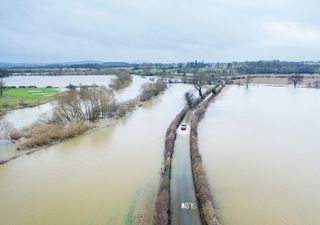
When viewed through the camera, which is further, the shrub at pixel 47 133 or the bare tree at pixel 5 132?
the bare tree at pixel 5 132

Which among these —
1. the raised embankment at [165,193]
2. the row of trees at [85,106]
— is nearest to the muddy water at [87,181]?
the raised embankment at [165,193]

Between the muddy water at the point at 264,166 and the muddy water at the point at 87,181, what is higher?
the muddy water at the point at 264,166

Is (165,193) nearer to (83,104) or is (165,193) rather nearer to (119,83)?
(83,104)

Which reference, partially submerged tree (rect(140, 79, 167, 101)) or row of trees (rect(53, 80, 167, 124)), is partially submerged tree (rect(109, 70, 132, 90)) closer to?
partially submerged tree (rect(140, 79, 167, 101))

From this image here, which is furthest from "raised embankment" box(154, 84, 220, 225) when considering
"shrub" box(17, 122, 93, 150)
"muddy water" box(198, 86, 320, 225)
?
"shrub" box(17, 122, 93, 150)

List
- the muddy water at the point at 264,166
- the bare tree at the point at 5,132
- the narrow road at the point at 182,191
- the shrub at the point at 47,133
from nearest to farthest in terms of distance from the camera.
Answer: the narrow road at the point at 182,191 < the muddy water at the point at 264,166 < the shrub at the point at 47,133 < the bare tree at the point at 5,132

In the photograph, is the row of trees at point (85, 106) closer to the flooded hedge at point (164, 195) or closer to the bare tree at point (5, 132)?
the bare tree at point (5, 132)

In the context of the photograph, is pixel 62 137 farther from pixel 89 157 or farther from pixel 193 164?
pixel 193 164

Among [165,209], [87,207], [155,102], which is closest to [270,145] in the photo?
[165,209]
